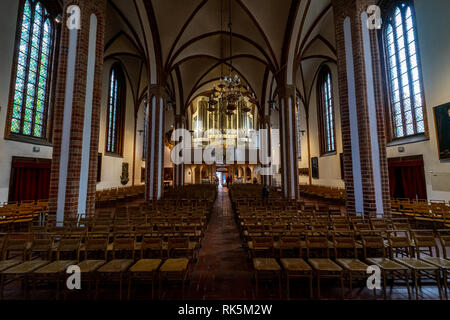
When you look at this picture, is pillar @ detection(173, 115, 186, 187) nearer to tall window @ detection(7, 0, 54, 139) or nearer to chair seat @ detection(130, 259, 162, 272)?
tall window @ detection(7, 0, 54, 139)

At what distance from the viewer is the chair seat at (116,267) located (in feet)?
8.66

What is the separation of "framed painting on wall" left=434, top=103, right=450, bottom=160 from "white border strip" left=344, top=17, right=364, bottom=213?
634cm

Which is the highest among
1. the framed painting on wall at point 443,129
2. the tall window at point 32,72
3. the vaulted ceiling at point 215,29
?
the vaulted ceiling at point 215,29

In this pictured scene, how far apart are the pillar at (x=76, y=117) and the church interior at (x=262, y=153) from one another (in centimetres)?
3

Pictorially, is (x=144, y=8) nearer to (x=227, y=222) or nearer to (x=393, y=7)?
(x=227, y=222)

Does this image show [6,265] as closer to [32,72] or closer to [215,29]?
[32,72]

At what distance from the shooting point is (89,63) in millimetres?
5473

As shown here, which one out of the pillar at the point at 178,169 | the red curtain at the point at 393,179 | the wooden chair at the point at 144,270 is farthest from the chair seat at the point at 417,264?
the pillar at the point at 178,169

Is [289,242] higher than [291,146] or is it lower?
lower

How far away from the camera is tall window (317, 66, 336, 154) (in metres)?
16.0

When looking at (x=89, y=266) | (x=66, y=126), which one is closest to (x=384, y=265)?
(x=89, y=266)

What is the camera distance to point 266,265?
282 centimetres

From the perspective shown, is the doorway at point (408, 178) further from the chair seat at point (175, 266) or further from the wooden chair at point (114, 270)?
the wooden chair at point (114, 270)

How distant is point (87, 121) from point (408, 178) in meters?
13.8
